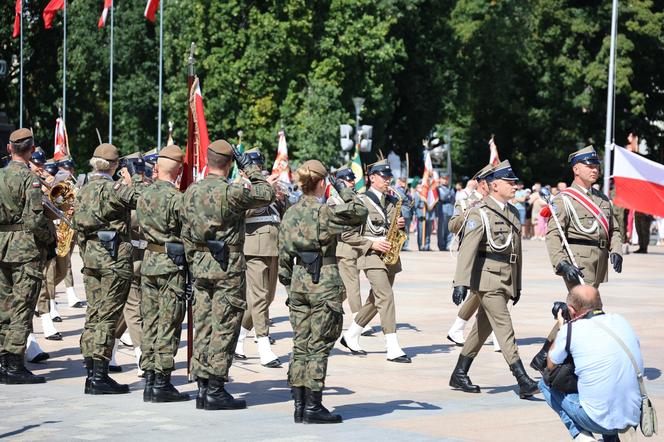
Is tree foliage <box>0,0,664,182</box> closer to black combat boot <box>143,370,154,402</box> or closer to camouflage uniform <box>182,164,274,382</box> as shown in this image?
black combat boot <box>143,370,154,402</box>

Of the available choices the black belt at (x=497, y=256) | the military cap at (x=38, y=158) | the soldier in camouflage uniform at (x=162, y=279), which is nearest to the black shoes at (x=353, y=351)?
the black belt at (x=497, y=256)

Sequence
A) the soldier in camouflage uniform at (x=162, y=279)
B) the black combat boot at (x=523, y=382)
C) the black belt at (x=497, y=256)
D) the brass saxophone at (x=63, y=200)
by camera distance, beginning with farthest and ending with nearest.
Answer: the brass saxophone at (x=63, y=200) < the black belt at (x=497, y=256) < the black combat boot at (x=523, y=382) < the soldier in camouflage uniform at (x=162, y=279)

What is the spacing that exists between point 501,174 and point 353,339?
318cm

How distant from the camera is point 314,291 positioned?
9461 mm

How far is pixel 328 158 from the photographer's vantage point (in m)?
44.4

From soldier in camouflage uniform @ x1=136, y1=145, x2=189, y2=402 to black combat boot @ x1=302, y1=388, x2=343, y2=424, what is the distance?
4.74ft

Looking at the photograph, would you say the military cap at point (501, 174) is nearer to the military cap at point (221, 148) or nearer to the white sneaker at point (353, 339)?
the military cap at point (221, 148)

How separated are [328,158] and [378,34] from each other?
4.88m

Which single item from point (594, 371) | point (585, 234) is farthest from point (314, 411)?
point (585, 234)

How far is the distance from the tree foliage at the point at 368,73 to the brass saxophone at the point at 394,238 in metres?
29.5

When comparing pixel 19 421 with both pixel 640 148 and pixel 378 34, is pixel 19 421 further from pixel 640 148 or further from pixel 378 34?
pixel 640 148

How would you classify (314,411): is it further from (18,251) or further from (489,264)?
(18,251)

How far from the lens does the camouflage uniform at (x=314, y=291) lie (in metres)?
9.36

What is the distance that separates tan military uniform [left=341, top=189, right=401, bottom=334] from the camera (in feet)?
42.7
